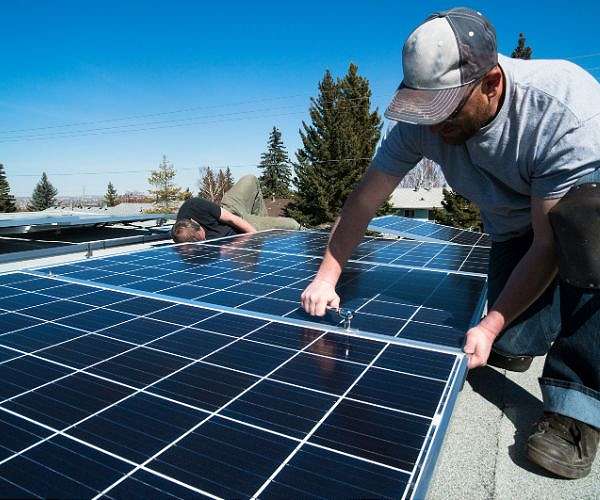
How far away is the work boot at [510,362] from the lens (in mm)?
3410

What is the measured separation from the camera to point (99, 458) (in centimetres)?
154

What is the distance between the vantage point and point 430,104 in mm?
2156

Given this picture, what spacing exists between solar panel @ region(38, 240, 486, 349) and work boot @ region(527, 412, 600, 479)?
2.09ft

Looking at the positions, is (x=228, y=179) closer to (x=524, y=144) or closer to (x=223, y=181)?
(x=223, y=181)

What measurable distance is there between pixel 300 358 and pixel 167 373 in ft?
2.35

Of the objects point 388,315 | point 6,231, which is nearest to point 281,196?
point 6,231

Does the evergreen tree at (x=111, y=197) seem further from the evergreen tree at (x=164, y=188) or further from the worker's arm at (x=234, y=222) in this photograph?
the worker's arm at (x=234, y=222)

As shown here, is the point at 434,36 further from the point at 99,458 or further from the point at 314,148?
the point at 314,148

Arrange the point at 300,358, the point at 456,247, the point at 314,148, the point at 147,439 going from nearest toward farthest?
the point at 147,439 → the point at 300,358 → the point at 456,247 → the point at 314,148

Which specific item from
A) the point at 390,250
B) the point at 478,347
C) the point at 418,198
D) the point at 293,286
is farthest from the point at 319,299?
the point at 418,198

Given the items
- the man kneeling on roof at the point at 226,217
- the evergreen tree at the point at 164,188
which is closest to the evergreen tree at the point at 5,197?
the evergreen tree at the point at 164,188

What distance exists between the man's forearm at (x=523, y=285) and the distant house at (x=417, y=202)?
45.5 metres

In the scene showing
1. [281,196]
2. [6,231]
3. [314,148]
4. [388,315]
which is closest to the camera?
[388,315]

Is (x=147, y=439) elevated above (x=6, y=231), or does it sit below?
below
